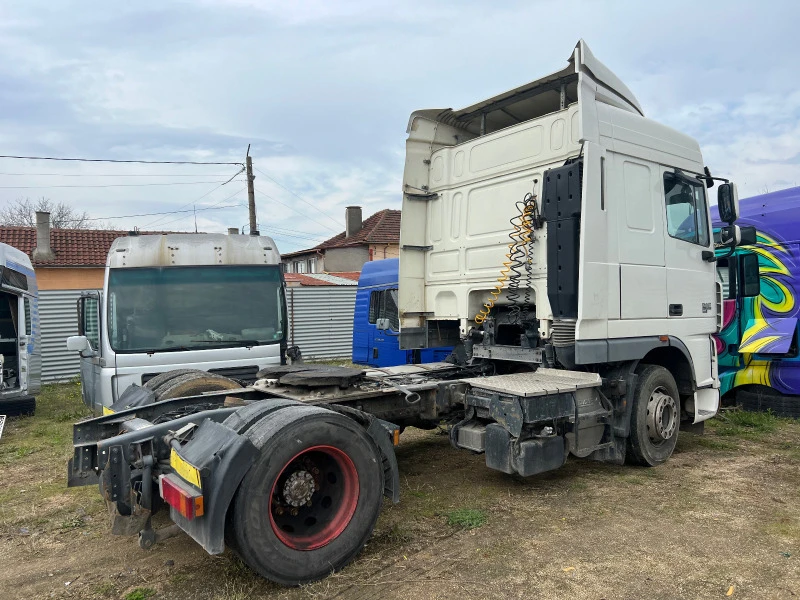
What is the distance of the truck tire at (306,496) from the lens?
137 inches

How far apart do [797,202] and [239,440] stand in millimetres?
9052

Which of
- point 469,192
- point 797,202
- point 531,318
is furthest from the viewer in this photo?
point 797,202

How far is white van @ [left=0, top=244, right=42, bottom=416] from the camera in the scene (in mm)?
9789

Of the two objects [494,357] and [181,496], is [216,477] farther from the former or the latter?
→ [494,357]

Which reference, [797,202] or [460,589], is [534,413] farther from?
[797,202]

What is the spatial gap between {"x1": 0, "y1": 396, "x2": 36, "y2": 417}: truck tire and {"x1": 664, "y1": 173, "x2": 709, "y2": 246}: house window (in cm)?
1031

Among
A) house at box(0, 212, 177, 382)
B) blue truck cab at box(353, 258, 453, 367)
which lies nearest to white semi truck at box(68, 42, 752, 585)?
blue truck cab at box(353, 258, 453, 367)

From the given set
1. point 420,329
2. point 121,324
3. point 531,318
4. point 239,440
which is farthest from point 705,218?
point 121,324

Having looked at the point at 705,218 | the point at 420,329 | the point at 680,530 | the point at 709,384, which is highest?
the point at 705,218

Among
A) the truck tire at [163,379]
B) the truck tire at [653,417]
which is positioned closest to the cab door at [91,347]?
the truck tire at [163,379]

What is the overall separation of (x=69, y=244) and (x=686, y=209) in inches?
993

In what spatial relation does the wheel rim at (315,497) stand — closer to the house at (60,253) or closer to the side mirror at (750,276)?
the side mirror at (750,276)

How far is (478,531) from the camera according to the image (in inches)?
181

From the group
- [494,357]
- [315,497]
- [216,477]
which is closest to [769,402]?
[494,357]
